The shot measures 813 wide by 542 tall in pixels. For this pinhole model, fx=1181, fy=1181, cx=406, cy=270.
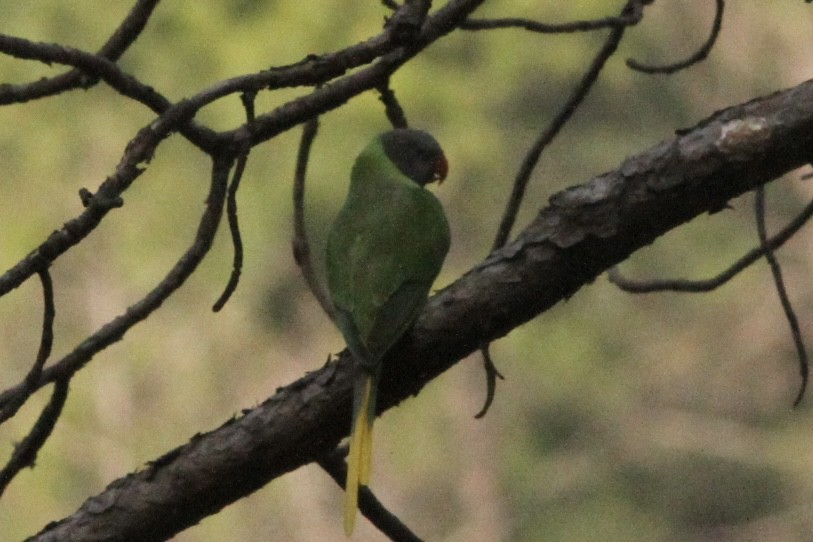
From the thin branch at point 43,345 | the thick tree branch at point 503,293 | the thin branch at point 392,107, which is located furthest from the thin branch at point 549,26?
the thin branch at point 43,345

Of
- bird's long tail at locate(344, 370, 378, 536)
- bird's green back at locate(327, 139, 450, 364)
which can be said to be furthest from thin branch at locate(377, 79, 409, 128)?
bird's long tail at locate(344, 370, 378, 536)

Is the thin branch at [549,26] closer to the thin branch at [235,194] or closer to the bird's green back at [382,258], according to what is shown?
the bird's green back at [382,258]

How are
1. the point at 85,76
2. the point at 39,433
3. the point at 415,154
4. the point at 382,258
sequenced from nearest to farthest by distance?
the point at 85,76 → the point at 39,433 → the point at 382,258 → the point at 415,154

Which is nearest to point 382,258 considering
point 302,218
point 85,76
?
point 302,218

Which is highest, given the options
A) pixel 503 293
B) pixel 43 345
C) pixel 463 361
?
pixel 463 361

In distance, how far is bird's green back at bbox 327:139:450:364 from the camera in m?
1.45

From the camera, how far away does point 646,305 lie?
4016mm

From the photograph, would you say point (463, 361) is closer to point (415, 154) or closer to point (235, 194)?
point (415, 154)

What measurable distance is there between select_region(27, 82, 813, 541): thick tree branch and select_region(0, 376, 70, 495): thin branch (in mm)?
105

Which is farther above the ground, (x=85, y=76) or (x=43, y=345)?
(x=85, y=76)

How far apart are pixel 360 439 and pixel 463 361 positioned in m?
2.46

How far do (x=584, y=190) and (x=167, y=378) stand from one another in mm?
2762

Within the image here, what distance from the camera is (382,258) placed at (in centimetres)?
166

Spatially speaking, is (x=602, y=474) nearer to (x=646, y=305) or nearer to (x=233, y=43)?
(x=646, y=305)
